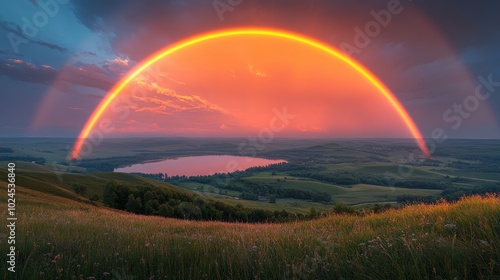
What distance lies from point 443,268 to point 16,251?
6866 mm

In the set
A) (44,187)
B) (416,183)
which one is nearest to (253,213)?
(44,187)

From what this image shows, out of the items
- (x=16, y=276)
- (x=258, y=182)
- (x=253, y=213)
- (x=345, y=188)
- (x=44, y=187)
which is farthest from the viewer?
(x=258, y=182)

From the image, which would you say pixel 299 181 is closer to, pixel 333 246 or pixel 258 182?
pixel 258 182

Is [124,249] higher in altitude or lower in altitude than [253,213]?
higher

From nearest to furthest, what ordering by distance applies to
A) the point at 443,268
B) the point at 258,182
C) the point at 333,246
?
the point at 443,268 → the point at 333,246 → the point at 258,182

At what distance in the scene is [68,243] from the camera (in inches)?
212

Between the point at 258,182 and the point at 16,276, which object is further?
the point at 258,182

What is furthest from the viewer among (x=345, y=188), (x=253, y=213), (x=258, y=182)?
(x=258, y=182)

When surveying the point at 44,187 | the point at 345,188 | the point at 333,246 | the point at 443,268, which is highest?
the point at 443,268

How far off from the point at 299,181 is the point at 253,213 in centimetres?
10356

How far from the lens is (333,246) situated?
15.8 feet

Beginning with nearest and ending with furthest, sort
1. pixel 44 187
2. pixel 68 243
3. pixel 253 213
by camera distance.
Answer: pixel 68 243 < pixel 44 187 < pixel 253 213

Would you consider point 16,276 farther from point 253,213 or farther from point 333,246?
point 253,213

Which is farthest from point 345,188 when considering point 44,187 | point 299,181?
point 44,187
